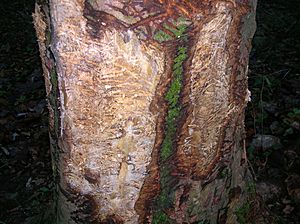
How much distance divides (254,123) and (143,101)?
155 cm

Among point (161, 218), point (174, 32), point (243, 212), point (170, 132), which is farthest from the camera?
point (243, 212)

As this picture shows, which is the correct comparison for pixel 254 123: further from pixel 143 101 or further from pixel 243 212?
pixel 143 101

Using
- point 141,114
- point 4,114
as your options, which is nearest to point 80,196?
point 141,114

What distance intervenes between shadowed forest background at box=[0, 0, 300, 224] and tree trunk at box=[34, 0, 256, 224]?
0.51 metres

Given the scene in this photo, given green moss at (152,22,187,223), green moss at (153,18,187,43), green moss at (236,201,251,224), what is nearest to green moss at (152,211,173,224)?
green moss at (152,22,187,223)

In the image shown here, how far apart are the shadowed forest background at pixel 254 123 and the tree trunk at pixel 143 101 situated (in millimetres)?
508

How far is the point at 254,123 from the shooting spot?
104 inches

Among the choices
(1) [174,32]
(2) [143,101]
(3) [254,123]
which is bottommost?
(3) [254,123]

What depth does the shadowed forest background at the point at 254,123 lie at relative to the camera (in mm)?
2508

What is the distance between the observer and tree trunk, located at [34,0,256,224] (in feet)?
3.81

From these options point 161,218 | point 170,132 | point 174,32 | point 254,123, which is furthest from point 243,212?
point 174,32

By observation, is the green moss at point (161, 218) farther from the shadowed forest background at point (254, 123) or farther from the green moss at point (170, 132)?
the shadowed forest background at point (254, 123)

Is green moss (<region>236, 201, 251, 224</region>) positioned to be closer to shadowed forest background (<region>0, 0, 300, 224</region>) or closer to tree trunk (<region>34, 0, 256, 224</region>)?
shadowed forest background (<region>0, 0, 300, 224</region>)

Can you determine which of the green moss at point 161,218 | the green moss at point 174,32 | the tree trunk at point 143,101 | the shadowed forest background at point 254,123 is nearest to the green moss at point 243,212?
the shadowed forest background at point 254,123
